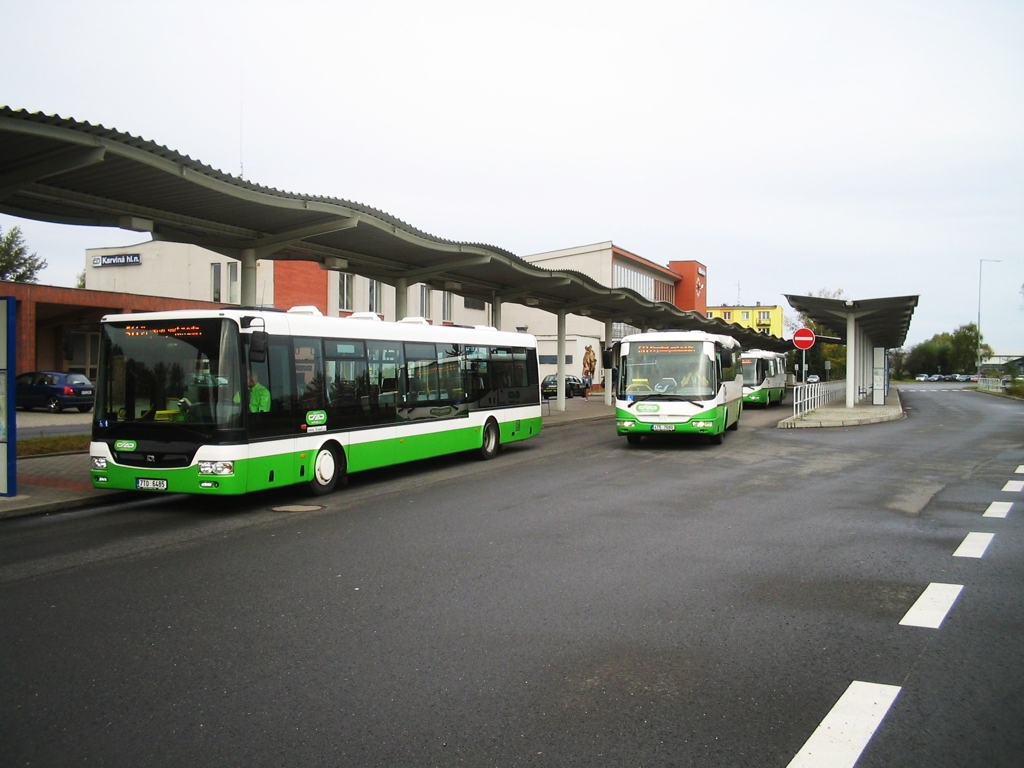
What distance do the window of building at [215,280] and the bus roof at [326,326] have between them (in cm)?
3524

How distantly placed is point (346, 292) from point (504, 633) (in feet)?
147

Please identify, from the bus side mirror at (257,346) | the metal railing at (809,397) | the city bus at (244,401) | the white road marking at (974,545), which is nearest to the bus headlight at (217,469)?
the city bus at (244,401)

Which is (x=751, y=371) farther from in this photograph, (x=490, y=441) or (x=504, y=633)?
(x=504, y=633)

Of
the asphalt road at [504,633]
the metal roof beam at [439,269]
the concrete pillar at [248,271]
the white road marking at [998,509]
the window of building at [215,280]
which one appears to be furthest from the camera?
the window of building at [215,280]

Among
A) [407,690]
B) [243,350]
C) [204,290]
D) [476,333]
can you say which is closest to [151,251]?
[204,290]

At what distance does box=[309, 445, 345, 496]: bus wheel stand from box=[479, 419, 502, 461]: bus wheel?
4.93m

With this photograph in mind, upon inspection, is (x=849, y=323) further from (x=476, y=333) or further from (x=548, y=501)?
(x=548, y=501)

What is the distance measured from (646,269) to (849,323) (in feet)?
145

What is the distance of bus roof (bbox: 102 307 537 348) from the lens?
35.1ft

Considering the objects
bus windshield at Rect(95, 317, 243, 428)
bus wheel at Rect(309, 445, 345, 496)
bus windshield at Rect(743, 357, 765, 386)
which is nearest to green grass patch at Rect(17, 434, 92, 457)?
bus windshield at Rect(95, 317, 243, 428)

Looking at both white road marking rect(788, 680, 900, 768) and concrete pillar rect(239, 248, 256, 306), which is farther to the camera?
concrete pillar rect(239, 248, 256, 306)

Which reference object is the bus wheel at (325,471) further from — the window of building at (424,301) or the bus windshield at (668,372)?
the window of building at (424,301)

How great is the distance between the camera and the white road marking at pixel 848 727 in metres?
3.76

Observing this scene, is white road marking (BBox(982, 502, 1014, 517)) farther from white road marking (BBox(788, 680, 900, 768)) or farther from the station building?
the station building
